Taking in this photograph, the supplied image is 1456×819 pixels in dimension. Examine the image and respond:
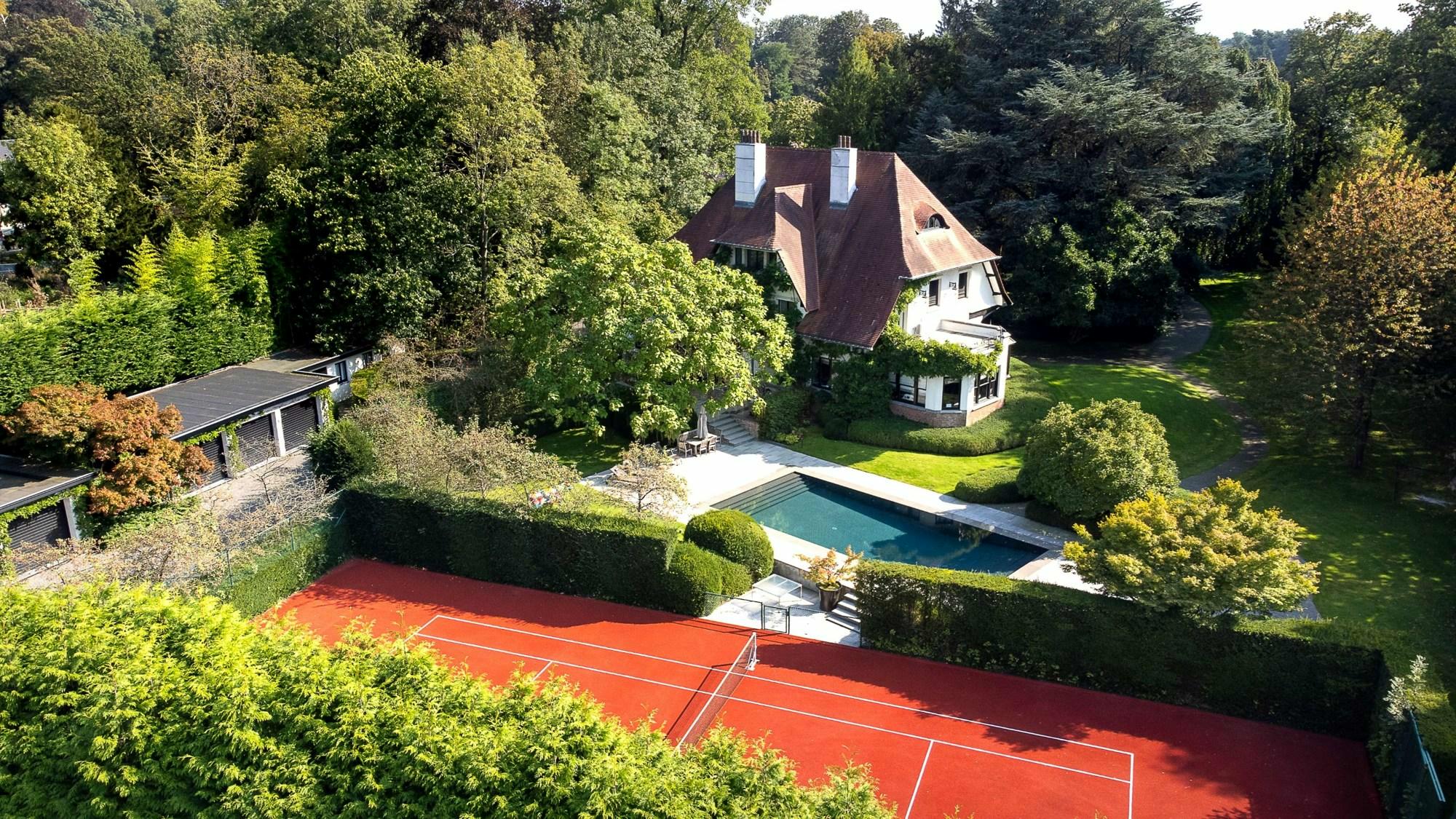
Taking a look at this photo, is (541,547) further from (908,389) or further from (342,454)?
(908,389)

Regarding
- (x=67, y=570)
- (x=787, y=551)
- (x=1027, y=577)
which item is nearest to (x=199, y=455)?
(x=67, y=570)

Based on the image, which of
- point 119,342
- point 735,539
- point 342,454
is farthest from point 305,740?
point 119,342

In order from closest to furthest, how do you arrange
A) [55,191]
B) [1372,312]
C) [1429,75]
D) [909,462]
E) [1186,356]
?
[1372,312] → [909,462] → [55,191] → [1429,75] → [1186,356]

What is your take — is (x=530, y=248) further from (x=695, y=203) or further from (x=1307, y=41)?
(x=1307, y=41)

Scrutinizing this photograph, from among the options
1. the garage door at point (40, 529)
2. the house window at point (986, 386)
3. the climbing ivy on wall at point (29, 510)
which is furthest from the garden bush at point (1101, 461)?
the garage door at point (40, 529)

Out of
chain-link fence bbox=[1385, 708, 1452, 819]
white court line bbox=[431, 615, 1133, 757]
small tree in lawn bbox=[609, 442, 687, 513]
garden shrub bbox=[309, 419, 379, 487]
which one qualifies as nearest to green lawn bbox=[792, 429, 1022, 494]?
small tree in lawn bbox=[609, 442, 687, 513]

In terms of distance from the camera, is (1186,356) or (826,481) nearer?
(826,481)

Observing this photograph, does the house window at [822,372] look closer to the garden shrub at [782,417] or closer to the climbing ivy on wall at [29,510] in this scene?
the garden shrub at [782,417]
